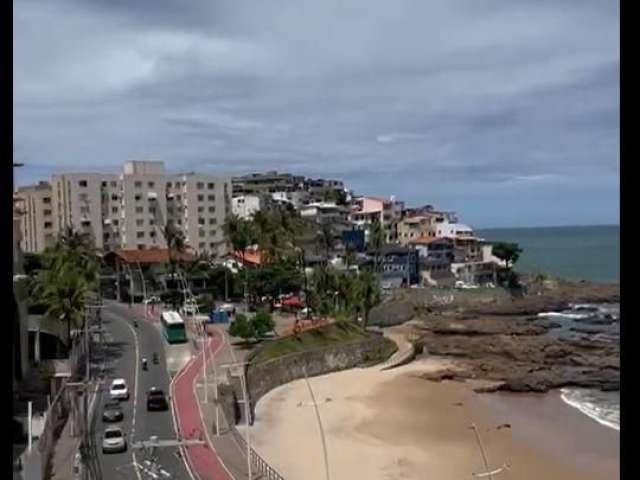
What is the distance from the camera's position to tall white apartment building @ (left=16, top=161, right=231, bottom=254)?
37250 mm

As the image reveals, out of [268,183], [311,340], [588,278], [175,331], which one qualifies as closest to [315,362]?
[311,340]

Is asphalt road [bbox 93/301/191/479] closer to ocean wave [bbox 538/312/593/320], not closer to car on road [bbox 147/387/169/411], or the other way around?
car on road [bbox 147/387/169/411]

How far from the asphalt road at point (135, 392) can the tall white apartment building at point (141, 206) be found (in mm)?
11918

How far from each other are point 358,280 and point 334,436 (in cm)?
1259

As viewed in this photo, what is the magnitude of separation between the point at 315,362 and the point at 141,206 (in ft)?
63.8

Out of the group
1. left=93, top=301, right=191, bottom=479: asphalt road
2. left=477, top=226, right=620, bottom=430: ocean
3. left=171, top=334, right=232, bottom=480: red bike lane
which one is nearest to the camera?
left=477, top=226, right=620, bottom=430: ocean

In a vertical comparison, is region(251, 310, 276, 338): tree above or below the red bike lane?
above

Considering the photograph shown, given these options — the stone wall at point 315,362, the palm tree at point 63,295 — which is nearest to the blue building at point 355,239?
the stone wall at point 315,362

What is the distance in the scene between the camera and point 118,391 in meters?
14.4

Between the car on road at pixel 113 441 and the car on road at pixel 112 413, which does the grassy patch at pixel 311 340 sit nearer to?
the car on road at pixel 112 413

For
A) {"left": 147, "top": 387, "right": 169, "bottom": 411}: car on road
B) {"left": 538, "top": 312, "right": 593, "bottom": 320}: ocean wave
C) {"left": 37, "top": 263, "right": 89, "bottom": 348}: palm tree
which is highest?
{"left": 37, "top": 263, "right": 89, "bottom": 348}: palm tree

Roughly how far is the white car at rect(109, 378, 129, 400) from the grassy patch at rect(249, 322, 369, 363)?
4.24 m

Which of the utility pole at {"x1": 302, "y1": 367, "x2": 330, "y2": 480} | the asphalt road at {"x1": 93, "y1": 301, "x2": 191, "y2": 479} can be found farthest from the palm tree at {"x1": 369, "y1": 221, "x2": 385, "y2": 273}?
the utility pole at {"x1": 302, "y1": 367, "x2": 330, "y2": 480}

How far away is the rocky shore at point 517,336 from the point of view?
71.1ft
